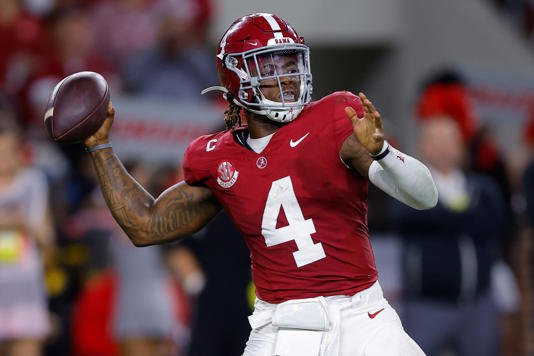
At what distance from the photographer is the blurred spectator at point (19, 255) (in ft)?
20.1

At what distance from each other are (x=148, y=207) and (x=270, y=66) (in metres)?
0.74

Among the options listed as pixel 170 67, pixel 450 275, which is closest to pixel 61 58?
pixel 170 67

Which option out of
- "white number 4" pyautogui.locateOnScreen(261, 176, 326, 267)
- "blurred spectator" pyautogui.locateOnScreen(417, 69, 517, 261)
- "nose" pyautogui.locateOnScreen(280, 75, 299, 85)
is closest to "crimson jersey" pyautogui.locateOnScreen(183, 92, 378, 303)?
"white number 4" pyautogui.locateOnScreen(261, 176, 326, 267)

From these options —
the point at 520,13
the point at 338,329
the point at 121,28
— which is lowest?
the point at 338,329

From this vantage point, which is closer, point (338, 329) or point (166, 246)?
point (338, 329)

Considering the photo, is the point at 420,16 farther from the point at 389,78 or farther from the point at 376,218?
the point at 376,218

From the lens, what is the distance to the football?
3750mm

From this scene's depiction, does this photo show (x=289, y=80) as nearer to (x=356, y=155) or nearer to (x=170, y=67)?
(x=356, y=155)

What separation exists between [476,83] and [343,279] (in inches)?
225

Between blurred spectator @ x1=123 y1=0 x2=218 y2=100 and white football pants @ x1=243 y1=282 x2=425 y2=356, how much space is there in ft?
17.7

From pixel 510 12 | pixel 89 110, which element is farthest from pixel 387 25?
pixel 89 110

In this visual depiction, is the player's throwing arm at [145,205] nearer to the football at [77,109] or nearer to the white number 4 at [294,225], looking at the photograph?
the football at [77,109]

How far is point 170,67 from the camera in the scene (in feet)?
28.6

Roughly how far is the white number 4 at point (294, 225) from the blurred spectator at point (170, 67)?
5287 mm
